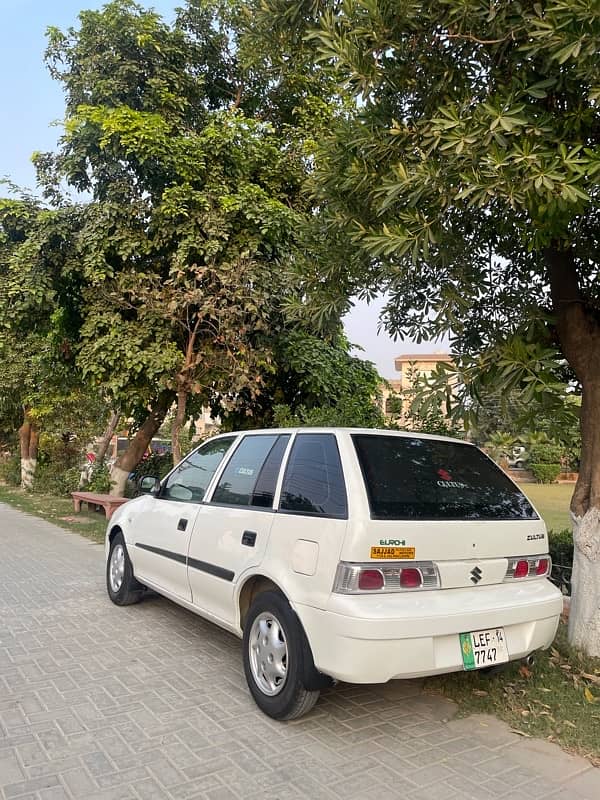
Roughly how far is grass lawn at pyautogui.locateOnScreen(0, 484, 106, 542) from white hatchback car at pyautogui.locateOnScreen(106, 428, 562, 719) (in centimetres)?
723

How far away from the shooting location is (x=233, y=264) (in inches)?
380

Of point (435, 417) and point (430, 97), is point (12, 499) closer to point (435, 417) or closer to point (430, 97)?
point (435, 417)

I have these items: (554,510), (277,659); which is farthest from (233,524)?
(554,510)

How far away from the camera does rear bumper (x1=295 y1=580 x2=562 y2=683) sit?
3.09 meters

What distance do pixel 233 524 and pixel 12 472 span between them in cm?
2586

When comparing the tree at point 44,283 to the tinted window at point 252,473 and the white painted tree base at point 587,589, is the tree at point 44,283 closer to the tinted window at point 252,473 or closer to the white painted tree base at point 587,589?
the tinted window at point 252,473

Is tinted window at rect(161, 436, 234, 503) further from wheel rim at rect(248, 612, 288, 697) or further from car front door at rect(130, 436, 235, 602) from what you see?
wheel rim at rect(248, 612, 288, 697)

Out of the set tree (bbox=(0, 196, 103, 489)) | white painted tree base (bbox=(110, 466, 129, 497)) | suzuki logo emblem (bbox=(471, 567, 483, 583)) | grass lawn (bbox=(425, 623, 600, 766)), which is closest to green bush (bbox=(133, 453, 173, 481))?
white painted tree base (bbox=(110, 466, 129, 497))

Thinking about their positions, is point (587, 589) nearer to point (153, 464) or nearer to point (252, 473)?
point (252, 473)

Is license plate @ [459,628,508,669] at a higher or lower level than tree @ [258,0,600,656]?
lower

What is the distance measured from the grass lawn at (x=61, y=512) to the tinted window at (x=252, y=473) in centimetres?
674

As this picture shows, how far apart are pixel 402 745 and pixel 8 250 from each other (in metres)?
11.1

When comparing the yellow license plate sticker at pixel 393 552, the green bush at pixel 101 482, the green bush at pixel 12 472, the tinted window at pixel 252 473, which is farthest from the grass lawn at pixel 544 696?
the green bush at pixel 12 472

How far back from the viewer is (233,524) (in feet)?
13.7
